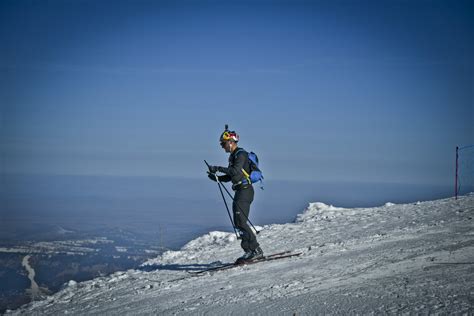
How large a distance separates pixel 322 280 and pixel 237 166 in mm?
3113

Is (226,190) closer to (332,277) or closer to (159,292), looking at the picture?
(159,292)

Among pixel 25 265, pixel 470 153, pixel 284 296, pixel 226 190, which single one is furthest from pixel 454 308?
pixel 25 265

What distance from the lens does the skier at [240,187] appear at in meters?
9.59

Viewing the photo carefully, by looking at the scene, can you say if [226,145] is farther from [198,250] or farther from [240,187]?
[198,250]

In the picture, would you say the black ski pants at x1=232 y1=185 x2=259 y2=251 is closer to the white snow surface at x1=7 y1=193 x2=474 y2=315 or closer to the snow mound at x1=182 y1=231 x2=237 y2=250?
the white snow surface at x1=7 y1=193 x2=474 y2=315

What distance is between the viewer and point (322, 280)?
7.59 meters

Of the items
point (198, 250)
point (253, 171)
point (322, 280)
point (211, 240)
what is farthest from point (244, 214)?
point (211, 240)

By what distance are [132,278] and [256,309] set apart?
536 centimetres

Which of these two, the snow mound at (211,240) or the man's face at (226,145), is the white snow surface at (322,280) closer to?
the snow mound at (211,240)

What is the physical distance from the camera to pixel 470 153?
18375 mm

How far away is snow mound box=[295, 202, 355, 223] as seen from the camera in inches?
675

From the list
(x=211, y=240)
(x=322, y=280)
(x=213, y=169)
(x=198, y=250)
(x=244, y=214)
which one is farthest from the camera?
(x=211, y=240)

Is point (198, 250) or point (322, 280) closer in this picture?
point (322, 280)

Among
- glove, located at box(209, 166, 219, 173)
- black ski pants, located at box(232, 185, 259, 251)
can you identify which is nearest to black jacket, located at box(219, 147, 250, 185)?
glove, located at box(209, 166, 219, 173)
